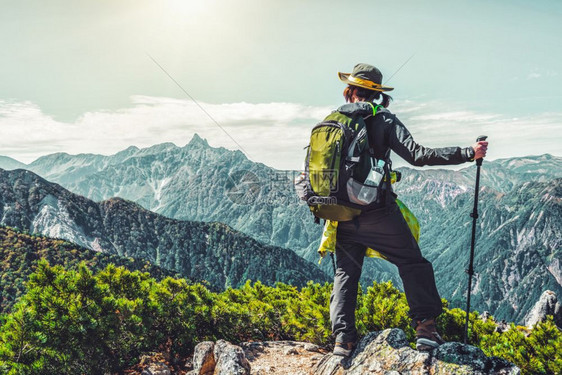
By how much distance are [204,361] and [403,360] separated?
3742mm

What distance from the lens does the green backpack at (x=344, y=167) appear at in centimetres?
584

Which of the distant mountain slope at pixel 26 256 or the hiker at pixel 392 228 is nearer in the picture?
the hiker at pixel 392 228

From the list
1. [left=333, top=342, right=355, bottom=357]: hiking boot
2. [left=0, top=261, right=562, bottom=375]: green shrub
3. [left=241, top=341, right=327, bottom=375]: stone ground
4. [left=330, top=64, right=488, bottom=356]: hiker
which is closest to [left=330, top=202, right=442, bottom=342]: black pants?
[left=330, top=64, right=488, bottom=356]: hiker

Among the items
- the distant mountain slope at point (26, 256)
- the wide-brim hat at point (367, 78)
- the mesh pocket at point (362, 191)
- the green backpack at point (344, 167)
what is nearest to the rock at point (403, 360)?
the green backpack at point (344, 167)

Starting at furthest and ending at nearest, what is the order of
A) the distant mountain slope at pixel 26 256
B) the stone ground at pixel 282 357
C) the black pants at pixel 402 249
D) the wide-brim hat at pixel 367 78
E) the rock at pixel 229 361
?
the distant mountain slope at pixel 26 256 → the stone ground at pixel 282 357 → the rock at pixel 229 361 → the wide-brim hat at pixel 367 78 → the black pants at pixel 402 249

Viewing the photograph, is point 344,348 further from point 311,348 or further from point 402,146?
point 402,146

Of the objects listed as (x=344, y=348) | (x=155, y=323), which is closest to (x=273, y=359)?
(x=344, y=348)

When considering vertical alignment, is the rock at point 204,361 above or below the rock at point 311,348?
above

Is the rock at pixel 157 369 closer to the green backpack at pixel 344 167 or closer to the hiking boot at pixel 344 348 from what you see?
the hiking boot at pixel 344 348

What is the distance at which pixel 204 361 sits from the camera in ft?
25.9

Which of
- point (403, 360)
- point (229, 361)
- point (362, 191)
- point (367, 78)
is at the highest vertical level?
point (367, 78)

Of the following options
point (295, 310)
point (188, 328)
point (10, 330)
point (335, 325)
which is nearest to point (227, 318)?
point (188, 328)

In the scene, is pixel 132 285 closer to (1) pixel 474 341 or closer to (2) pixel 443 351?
(2) pixel 443 351

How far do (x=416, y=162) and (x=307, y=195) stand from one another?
1.59m
